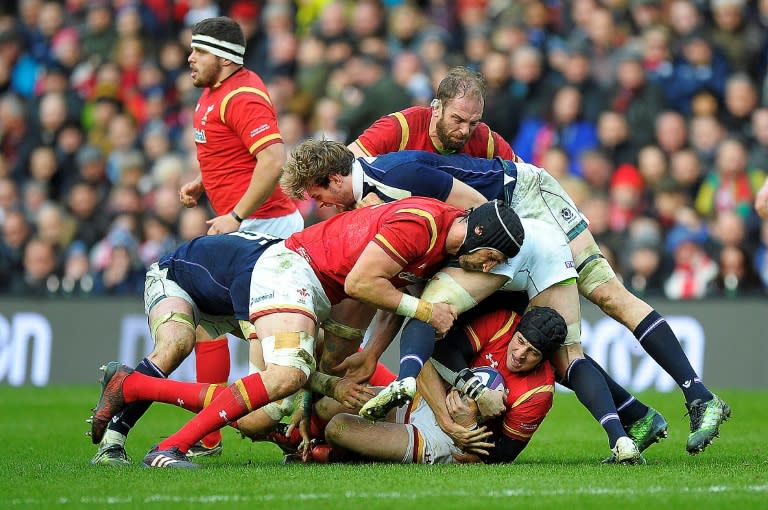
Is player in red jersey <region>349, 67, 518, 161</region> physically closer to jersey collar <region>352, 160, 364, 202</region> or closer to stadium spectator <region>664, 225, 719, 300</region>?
jersey collar <region>352, 160, 364, 202</region>

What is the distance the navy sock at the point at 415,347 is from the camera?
297 inches

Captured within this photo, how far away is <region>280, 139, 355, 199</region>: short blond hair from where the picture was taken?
802 cm

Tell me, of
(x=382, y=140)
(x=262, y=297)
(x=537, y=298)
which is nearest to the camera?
(x=262, y=297)

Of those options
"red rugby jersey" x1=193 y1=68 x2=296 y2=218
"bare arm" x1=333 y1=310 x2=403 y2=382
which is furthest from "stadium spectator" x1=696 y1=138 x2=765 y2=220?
"bare arm" x1=333 y1=310 x2=403 y2=382

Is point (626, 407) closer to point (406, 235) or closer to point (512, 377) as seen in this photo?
point (512, 377)

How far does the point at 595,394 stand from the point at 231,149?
3.15 metres

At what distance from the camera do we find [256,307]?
25.7 feet

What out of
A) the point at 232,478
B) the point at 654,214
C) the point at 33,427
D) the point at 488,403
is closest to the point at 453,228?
the point at 488,403

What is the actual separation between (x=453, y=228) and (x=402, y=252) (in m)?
0.38

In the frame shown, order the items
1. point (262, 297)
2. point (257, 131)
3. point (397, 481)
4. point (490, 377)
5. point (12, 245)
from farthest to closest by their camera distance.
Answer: point (12, 245)
point (257, 131)
point (490, 377)
point (262, 297)
point (397, 481)

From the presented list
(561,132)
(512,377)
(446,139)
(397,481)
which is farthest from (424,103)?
(397,481)

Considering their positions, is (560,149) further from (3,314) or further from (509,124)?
(3,314)

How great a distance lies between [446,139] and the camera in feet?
28.8

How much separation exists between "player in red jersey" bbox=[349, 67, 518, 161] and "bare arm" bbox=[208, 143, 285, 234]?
58cm
